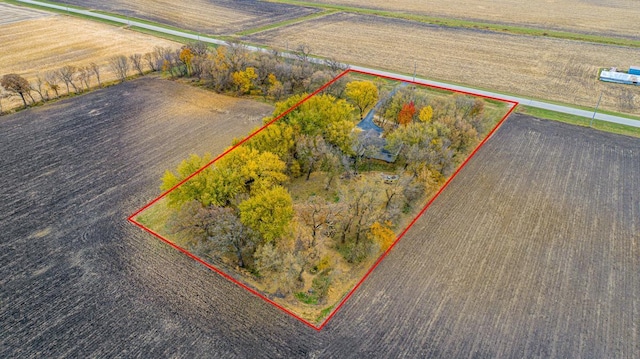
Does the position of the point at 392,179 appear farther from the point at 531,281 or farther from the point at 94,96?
the point at 94,96

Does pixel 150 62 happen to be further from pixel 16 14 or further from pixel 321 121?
pixel 16 14

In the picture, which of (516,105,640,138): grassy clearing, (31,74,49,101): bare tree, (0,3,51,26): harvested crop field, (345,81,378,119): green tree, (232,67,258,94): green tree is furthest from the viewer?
(0,3,51,26): harvested crop field

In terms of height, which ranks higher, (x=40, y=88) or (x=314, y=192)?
(x=40, y=88)

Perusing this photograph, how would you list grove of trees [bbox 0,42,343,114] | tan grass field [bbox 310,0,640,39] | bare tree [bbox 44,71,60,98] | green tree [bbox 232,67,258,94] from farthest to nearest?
tan grass field [bbox 310,0,640,39] → green tree [bbox 232,67,258,94] → grove of trees [bbox 0,42,343,114] → bare tree [bbox 44,71,60,98]

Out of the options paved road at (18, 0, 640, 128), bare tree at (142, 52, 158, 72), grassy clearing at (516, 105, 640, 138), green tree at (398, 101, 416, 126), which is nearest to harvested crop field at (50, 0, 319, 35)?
paved road at (18, 0, 640, 128)

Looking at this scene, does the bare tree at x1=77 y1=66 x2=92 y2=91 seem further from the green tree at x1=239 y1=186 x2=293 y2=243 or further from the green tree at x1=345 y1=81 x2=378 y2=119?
the green tree at x1=239 y1=186 x2=293 y2=243

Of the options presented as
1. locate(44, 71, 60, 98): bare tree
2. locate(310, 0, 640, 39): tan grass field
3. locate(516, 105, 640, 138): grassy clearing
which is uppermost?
locate(310, 0, 640, 39): tan grass field

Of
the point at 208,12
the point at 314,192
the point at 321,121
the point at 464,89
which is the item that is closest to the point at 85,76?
the point at 321,121
